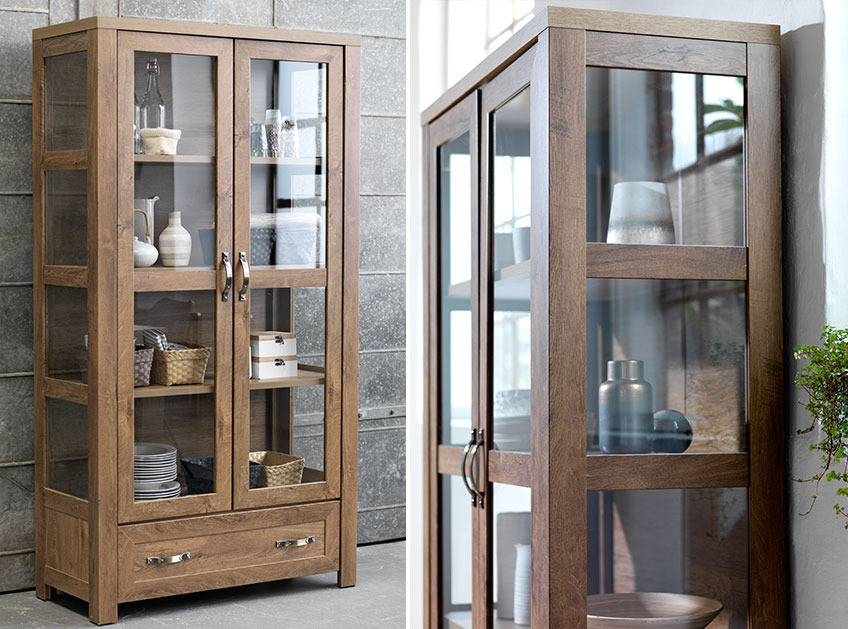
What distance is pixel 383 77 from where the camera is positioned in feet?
14.0

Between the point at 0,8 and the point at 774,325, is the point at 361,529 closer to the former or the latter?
the point at 0,8

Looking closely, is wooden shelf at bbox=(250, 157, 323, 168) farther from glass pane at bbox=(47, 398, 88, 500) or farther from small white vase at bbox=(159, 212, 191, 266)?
glass pane at bbox=(47, 398, 88, 500)

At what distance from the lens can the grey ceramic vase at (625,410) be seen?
1.43 m

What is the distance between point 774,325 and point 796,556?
36 cm

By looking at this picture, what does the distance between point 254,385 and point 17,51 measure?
158 centimetres

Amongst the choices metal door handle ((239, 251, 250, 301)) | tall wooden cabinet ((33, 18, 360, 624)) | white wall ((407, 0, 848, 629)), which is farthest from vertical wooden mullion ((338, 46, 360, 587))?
white wall ((407, 0, 848, 629))

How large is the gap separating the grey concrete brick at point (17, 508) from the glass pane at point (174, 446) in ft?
2.09

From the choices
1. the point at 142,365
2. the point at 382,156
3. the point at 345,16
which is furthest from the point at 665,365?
the point at 345,16

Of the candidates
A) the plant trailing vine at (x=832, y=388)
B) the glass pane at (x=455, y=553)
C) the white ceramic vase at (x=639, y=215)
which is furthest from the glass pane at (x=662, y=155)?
the glass pane at (x=455, y=553)

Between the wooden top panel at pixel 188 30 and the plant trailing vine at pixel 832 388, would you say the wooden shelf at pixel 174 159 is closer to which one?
the wooden top panel at pixel 188 30

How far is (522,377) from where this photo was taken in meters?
1.58

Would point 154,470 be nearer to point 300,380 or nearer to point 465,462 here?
point 300,380

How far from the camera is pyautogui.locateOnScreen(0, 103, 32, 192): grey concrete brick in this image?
353cm

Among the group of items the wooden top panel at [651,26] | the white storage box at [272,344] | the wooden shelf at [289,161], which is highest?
the wooden shelf at [289,161]
